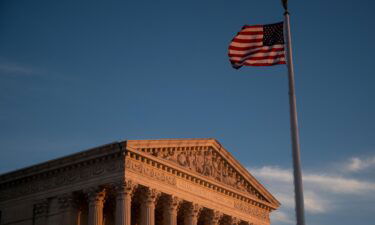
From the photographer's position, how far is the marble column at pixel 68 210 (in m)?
47.3

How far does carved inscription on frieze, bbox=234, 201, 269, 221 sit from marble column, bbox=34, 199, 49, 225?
1760 cm

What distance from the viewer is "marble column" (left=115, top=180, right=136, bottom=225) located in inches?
1768

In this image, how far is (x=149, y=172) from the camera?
158 feet

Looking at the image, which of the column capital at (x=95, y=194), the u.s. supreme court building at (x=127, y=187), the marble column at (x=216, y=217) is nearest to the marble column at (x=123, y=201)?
the u.s. supreme court building at (x=127, y=187)

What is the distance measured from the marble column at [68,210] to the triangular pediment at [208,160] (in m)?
6.22

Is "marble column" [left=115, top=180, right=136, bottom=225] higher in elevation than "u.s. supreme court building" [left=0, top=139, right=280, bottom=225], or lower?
lower

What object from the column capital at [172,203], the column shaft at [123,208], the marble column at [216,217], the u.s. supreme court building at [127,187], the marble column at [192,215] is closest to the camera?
the column shaft at [123,208]

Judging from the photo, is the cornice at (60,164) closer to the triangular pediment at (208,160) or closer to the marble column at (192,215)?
the triangular pediment at (208,160)

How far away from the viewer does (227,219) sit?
188 ft

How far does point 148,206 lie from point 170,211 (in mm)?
2857

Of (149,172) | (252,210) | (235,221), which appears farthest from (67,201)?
(252,210)

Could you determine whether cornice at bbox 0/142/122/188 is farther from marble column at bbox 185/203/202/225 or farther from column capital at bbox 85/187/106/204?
marble column at bbox 185/203/202/225

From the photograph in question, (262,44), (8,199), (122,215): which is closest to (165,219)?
(122,215)

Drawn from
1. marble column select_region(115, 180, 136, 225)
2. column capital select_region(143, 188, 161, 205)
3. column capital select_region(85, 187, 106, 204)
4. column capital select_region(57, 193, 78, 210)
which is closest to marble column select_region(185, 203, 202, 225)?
column capital select_region(143, 188, 161, 205)
